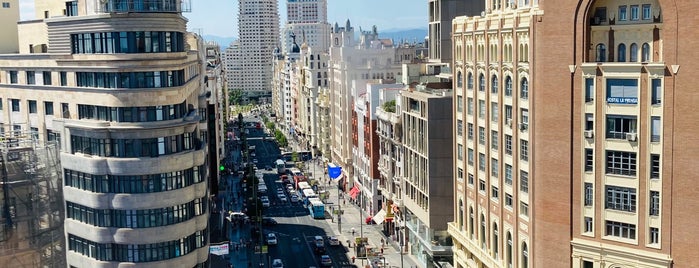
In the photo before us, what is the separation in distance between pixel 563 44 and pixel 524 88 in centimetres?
581

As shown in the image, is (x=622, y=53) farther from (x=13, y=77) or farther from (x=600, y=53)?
(x=13, y=77)

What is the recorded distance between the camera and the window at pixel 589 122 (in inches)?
2152

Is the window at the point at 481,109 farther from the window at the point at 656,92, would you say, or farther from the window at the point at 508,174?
the window at the point at 656,92

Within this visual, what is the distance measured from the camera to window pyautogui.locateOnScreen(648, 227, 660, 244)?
172 ft

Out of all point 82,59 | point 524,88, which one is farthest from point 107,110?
point 524,88

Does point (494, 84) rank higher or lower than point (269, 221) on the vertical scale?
higher

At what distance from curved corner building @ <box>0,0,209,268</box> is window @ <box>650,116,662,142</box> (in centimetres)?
3645

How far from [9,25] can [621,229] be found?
61888 mm

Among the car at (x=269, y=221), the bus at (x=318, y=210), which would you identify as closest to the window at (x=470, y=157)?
the car at (x=269, y=221)

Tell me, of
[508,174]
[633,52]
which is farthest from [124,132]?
[633,52]

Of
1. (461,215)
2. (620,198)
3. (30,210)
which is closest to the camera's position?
(30,210)

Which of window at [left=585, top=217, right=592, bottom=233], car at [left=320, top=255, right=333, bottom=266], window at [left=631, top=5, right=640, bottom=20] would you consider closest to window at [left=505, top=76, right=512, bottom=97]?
window at [left=631, top=5, right=640, bottom=20]

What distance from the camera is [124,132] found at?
6406cm

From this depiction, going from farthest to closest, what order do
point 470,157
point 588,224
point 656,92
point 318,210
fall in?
point 318,210
point 470,157
point 588,224
point 656,92
